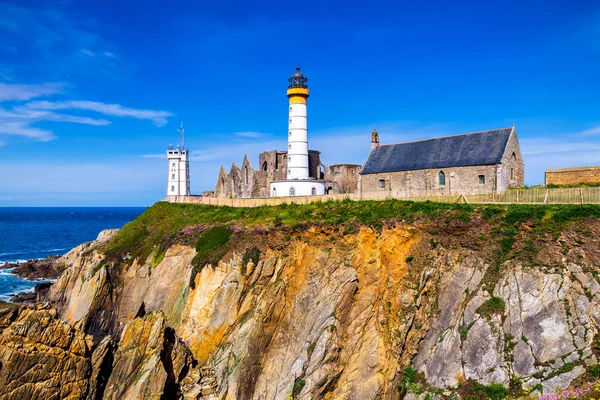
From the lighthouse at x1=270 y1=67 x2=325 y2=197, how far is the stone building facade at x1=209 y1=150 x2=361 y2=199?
416cm

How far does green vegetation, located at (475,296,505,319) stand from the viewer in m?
23.7

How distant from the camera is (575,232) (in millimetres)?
24656

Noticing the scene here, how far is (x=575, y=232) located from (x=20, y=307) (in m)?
28.1

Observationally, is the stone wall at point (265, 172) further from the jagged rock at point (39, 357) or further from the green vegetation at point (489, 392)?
the green vegetation at point (489, 392)

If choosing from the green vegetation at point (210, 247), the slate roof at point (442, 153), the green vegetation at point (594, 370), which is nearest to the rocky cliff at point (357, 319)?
the green vegetation at point (594, 370)

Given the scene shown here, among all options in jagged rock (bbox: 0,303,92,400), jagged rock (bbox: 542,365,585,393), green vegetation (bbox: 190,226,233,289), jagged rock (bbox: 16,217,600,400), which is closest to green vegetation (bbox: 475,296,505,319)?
jagged rock (bbox: 16,217,600,400)

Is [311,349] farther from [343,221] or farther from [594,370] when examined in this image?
[594,370]

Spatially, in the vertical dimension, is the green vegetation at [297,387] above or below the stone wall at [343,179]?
below

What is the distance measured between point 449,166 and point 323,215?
1314 centimetres

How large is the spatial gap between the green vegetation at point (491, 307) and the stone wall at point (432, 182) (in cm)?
1184

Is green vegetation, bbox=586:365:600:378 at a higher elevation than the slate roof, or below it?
below

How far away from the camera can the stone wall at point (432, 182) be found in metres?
37.2

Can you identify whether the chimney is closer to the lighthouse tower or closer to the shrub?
the lighthouse tower

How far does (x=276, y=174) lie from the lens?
185 ft
